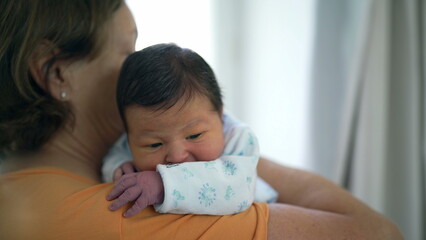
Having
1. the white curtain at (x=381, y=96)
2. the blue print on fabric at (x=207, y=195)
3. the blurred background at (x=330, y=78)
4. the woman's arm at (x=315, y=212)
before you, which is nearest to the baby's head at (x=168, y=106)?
the blue print on fabric at (x=207, y=195)

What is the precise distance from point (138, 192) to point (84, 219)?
126mm

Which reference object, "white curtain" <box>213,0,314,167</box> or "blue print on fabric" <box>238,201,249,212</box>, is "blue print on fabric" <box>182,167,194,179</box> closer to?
"blue print on fabric" <box>238,201,249,212</box>

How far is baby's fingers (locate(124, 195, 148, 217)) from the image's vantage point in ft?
2.54

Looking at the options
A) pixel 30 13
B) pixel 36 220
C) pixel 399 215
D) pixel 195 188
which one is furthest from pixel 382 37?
pixel 36 220

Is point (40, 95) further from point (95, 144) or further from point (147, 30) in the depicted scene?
point (147, 30)

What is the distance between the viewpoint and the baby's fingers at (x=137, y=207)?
774 mm

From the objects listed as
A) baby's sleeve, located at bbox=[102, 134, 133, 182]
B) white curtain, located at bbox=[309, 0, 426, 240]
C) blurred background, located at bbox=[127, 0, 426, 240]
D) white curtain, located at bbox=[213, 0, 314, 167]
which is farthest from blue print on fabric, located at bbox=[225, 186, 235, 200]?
white curtain, located at bbox=[213, 0, 314, 167]

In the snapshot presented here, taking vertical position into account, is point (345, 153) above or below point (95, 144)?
below

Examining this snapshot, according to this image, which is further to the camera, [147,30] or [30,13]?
[147,30]

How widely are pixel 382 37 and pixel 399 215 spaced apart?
806mm

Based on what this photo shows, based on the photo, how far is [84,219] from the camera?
2.55 ft

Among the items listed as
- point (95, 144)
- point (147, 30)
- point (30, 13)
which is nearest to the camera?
point (30, 13)

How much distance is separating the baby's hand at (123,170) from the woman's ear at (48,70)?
0.27 meters

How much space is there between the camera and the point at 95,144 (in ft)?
3.87
